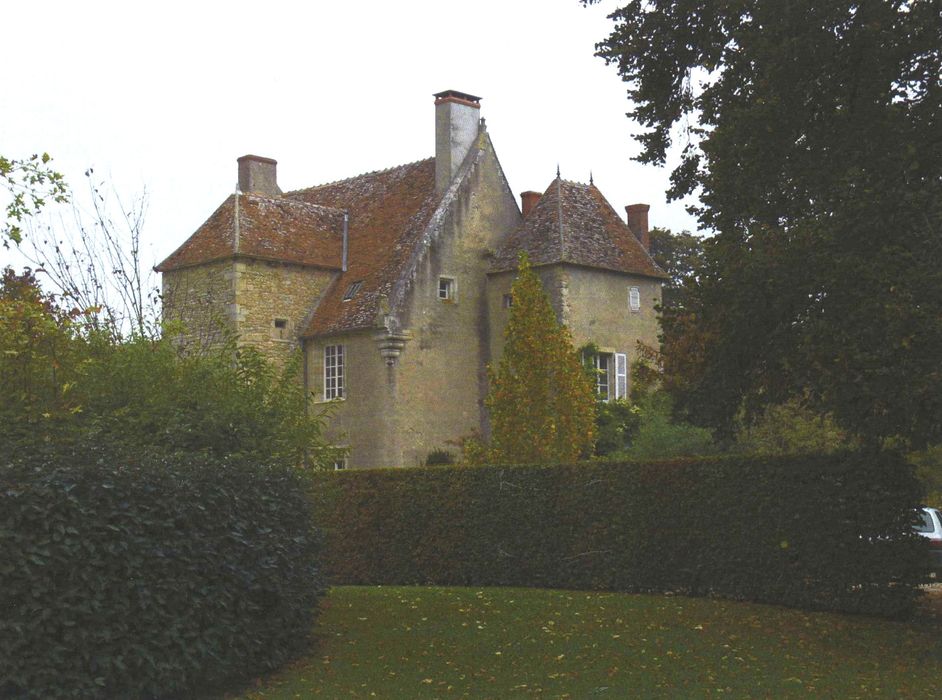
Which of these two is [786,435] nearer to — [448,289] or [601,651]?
[448,289]

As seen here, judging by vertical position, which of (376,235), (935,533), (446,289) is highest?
(376,235)

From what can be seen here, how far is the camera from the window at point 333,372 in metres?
40.1

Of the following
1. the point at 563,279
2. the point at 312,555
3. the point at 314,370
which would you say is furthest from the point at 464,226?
the point at 312,555

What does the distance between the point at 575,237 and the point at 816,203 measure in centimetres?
2488

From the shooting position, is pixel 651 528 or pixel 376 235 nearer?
pixel 651 528

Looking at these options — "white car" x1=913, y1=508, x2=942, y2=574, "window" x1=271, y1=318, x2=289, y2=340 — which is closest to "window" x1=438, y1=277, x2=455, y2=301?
"window" x1=271, y1=318, x2=289, y2=340

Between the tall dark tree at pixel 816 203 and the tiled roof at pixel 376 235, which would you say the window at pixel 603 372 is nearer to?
the tiled roof at pixel 376 235

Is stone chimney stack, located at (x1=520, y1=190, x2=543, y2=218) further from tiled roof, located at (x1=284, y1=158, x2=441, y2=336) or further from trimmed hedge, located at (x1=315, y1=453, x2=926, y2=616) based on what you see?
trimmed hedge, located at (x1=315, y1=453, x2=926, y2=616)

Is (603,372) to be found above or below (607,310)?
below

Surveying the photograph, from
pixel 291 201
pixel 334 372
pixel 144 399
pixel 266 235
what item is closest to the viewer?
pixel 144 399

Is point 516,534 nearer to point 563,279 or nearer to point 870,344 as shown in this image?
point 870,344

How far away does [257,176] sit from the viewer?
149 ft

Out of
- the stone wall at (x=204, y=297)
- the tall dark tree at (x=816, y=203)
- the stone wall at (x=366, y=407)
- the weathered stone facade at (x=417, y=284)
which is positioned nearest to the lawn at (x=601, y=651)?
the tall dark tree at (x=816, y=203)

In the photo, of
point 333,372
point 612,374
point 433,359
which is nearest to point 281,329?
point 333,372
